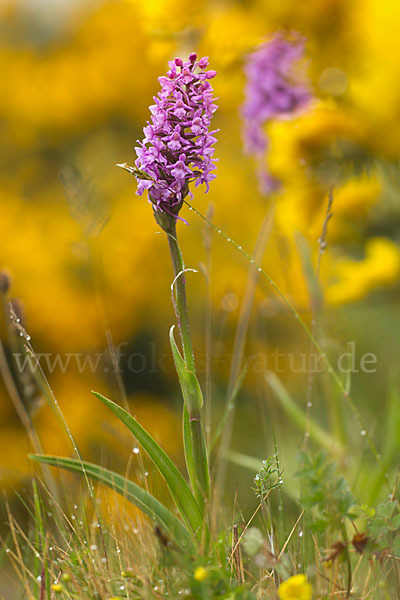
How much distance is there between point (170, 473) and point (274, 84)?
3.76 feet

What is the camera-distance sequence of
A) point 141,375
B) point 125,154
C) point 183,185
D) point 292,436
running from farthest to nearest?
point 125,154, point 141,375, point 292,436, point 183,185

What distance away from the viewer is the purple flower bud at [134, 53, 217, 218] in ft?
2.79

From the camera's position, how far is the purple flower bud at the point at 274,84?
1688 millimetres

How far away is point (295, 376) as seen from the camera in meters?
2.31

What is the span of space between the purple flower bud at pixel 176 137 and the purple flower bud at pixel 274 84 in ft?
2.74

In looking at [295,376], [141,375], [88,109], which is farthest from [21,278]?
[295,376]

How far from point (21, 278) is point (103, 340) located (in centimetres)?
72

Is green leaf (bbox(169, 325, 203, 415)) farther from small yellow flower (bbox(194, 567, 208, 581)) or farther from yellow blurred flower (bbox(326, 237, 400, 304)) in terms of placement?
yellow blurred flower (bbox(326, 237, 400, 304))

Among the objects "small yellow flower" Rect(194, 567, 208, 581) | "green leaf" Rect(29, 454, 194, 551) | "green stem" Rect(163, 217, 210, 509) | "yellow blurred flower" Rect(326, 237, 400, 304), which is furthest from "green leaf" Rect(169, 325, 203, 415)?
"yellow blurred flower" Rect(326, 237, 400, 304)

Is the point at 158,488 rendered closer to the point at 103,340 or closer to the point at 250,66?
the point at 250,66

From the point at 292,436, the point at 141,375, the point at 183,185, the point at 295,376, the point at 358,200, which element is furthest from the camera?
the point at 141,375

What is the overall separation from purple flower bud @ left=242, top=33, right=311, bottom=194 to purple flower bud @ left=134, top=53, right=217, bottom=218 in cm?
83

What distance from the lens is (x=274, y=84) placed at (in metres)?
1.70

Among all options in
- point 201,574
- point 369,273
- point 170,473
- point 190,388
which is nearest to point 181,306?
point 190,388
